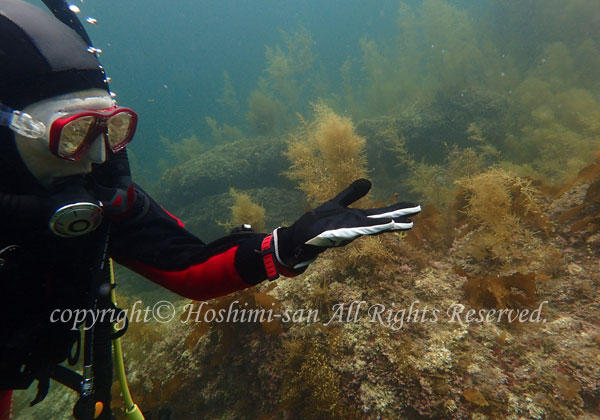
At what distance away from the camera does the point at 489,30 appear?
1748cm

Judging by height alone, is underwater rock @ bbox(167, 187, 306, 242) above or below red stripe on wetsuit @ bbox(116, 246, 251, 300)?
below

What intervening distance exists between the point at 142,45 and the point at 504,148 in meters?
119

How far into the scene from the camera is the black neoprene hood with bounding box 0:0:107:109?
1.22m

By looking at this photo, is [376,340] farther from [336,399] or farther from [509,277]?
[509,277]

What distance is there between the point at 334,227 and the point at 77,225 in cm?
131

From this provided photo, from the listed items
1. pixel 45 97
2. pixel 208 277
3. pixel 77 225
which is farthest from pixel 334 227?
pixel 45 97

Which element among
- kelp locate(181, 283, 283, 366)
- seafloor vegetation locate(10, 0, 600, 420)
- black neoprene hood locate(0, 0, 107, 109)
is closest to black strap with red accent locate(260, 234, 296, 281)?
black neoprene hood locate(0, 0, 107, 109)

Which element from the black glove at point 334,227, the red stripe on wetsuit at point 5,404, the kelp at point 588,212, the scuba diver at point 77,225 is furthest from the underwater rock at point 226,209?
the black glove at point 334,227

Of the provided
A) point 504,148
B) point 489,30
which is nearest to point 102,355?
point 504,148

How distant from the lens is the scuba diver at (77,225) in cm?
127

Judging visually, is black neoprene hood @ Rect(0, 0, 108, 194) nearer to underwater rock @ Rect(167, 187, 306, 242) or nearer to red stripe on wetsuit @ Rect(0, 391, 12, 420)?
red stripe on wetsuit @ Rect(0, 391, 12, 420)

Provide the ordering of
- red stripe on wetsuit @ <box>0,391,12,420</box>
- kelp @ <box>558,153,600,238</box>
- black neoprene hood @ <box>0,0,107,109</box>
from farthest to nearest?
1. kelp @ <box>558,153,600,238</box>
2. red stripe on wetsuit @ <box>0,391,12,420</box>
3. black neoprene hood @ <box>0,0,107,109</box>

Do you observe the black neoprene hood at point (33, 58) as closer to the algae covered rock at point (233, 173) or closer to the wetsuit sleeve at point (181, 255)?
the wetsuit sleeve at point (181, 255)

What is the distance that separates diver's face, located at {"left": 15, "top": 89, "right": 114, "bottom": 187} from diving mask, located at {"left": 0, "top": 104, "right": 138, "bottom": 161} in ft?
0.10
